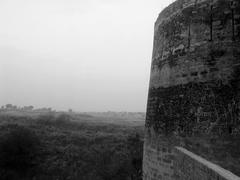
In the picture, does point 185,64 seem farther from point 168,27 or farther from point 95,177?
point 95,177

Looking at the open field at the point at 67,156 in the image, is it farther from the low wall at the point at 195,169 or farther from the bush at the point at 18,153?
the low wall at the point at 195,169

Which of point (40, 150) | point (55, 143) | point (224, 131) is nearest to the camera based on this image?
point (224, 131)

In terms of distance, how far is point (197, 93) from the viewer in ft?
15.7

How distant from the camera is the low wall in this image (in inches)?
114

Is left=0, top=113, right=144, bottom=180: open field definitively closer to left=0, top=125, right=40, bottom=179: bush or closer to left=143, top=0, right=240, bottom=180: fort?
left=0, top=125, right=40, bottom=179: bush

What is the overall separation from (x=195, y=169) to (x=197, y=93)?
159cm

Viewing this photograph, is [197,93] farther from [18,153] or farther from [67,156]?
[18,153]

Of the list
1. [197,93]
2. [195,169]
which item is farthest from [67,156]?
[195,169]

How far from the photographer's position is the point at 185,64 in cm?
511

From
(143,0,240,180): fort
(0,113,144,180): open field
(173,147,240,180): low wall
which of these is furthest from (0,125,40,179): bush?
(173,147,240,180): low wall

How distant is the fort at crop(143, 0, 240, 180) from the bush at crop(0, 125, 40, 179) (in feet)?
44.0

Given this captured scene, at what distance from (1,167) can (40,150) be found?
11.1ft

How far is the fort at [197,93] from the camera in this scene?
170 inches

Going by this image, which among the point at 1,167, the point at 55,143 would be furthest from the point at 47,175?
the point at 55,143
